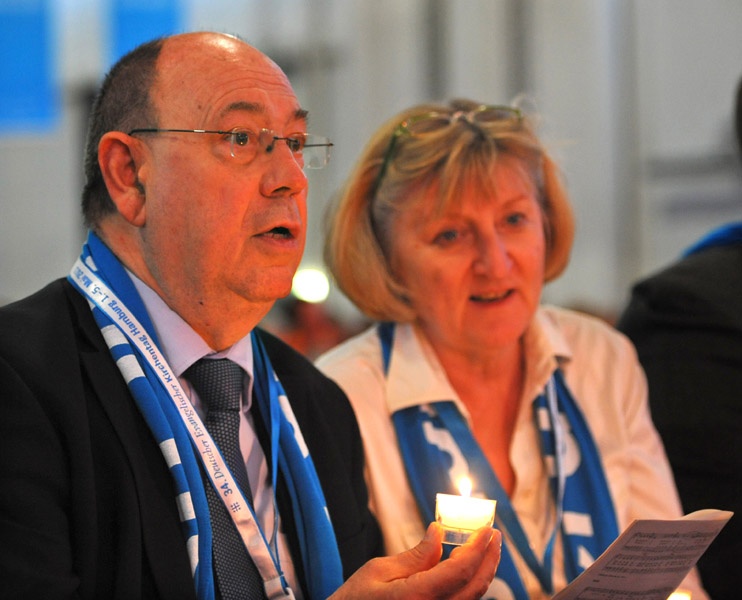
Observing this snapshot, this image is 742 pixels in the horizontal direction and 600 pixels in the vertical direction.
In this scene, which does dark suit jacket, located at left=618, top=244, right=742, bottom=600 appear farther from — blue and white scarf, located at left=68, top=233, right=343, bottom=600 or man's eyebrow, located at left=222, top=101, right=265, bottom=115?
man's eyebrow, located at left=222, top=101, right=265, bottom=115

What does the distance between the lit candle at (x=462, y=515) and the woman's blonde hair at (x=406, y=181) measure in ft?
4.16

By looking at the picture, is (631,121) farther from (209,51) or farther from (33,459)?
(33,459)

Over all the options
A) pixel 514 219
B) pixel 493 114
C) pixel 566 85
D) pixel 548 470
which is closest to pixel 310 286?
pixel 566 85

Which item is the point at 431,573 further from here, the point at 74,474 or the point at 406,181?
the point at 406,181

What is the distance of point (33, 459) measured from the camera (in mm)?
1851

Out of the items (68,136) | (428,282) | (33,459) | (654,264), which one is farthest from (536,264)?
(68,136)

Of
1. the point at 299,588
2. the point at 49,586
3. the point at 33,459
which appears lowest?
the point at 299,588

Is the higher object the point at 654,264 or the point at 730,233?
the point at 730,233

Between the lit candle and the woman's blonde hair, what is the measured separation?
1.27 m

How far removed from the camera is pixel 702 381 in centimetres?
335

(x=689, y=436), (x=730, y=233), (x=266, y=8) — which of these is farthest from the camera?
(x=266, y=8)

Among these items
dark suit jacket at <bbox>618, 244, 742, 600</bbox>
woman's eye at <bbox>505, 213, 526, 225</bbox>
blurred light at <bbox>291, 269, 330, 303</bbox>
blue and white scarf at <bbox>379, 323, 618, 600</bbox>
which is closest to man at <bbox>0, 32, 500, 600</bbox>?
blue and white scarf at <bbox>379, 323, 618, 600</bbox>

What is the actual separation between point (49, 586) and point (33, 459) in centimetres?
23

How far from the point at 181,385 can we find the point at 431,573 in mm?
722
